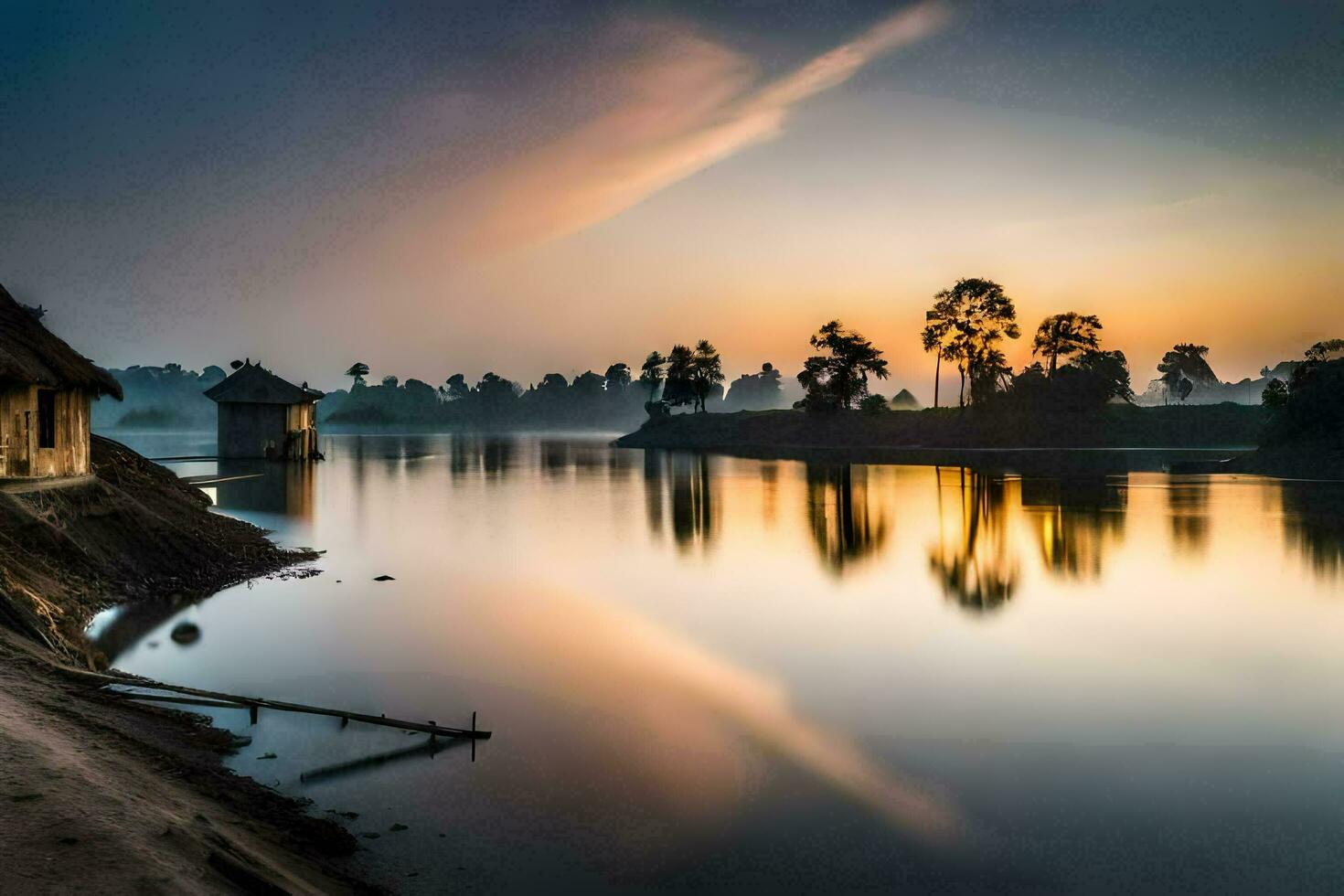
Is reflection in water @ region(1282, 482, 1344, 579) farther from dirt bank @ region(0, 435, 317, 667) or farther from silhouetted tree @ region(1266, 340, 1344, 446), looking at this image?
dirt bank @ region(0, 435, 317, 667)

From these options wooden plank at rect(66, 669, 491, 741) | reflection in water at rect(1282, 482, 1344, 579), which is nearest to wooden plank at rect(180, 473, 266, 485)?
wooden plank at rect(66, 669, 491, 741)

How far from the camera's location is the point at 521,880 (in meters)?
6.57

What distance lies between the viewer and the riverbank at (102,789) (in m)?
5.00

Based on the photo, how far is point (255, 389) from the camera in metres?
53.0

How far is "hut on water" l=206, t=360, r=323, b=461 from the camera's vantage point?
52969 millimetres

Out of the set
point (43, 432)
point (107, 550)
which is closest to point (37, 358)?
point (43, 432)

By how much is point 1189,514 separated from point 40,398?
1418 inches

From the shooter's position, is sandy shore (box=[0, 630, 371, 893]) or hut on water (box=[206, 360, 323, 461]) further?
hut on water (box=[206, 360, 323, 461])

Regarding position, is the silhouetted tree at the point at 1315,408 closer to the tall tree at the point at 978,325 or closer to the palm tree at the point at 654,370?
the tall tree at the point at 978,325

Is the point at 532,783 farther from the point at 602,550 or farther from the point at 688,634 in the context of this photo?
the point at 602,550

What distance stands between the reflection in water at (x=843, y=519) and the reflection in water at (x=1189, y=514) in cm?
858

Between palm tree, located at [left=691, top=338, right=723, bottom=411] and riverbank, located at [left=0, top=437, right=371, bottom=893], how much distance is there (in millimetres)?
111049

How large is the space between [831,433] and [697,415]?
2645cm

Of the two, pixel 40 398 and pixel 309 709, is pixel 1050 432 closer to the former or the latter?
pixel 40 398
